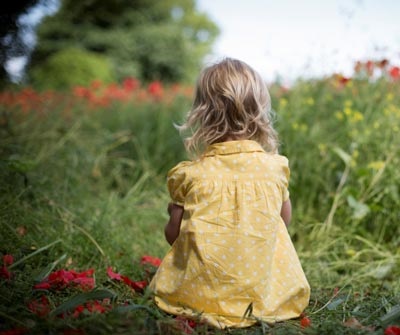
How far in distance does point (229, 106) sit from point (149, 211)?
1.63m

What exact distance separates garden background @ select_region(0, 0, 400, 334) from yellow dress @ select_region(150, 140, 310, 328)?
0.32 feet

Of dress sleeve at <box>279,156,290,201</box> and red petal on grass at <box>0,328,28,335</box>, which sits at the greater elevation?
dress sleeve at <box>279,156,290,201</box>

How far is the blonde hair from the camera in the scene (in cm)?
209

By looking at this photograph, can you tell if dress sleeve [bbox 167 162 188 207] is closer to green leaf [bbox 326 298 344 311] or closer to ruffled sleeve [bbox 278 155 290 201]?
ruffled sleeve [bbox 278 155 290 201]

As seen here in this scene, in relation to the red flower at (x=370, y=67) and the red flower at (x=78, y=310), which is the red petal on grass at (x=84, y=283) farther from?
the red flower at (x=370, y=67)

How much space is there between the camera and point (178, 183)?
2.07 m

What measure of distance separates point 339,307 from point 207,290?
571 mm

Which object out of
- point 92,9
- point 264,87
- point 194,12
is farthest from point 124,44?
point 264,87

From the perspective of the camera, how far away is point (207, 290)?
76.5 inches

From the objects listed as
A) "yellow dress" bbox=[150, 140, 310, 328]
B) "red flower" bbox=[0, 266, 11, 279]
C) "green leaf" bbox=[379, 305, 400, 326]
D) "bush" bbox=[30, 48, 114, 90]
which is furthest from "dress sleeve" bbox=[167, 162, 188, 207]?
"bush" bbox=[30, 48, 114, 90]

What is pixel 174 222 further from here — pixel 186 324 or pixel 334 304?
pixel 334 304

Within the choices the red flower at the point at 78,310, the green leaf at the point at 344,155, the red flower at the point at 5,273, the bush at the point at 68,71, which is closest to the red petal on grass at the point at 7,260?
the red flower at the point at 5,273

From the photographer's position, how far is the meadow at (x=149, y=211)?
181 cm

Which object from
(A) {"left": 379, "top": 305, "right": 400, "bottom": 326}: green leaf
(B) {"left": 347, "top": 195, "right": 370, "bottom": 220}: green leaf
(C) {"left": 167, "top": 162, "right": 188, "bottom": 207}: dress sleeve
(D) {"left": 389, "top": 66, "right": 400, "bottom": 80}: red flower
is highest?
(D) {"left": 389, "top": 66, "right": 400, "bottom": 80}: red flower
